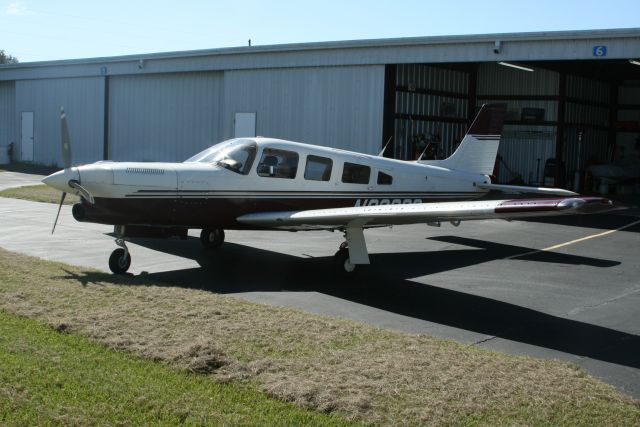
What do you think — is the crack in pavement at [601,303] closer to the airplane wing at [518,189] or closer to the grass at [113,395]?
the airplane wing at [518,189]

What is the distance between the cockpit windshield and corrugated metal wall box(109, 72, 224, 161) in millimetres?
17547

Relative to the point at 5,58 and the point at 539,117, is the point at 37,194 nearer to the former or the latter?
the point at 539,117

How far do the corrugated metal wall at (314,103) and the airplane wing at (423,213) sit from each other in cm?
1227

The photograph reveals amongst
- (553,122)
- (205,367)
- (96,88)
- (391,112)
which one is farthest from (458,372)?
(96,88)

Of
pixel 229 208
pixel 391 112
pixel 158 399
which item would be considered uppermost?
pixel 391 112

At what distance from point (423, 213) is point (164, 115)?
24.6 m

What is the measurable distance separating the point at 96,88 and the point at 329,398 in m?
32.7

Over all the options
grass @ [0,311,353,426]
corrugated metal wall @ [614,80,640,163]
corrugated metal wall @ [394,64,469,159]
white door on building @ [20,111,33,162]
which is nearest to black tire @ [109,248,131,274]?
grass @ [0,311,353,426]

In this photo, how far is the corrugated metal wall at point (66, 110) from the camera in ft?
117

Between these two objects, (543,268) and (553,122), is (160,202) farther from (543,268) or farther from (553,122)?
(553,122)

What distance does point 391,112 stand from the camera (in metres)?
23.6

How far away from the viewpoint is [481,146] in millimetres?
15633

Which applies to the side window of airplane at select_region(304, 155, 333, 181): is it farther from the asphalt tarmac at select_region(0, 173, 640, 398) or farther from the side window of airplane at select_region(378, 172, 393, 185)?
the asphalt tarmac at select_region(0, 173, 640, 398)

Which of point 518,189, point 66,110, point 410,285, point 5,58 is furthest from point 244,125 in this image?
point 5,58
